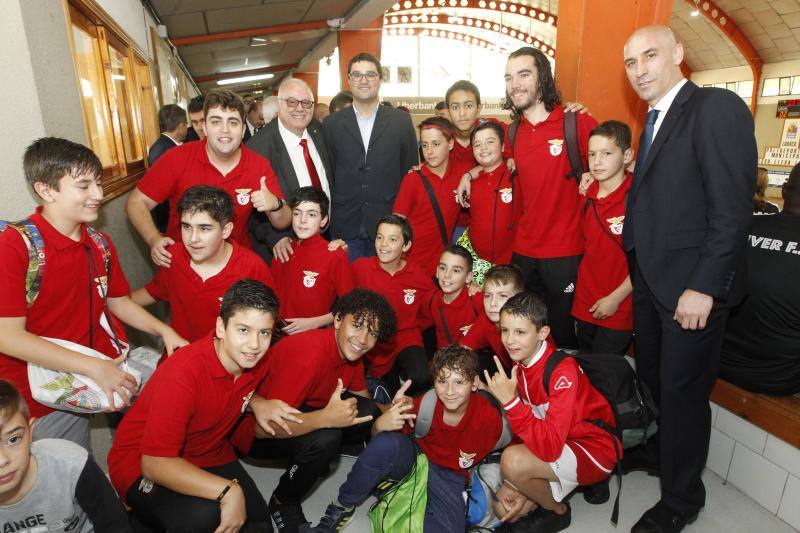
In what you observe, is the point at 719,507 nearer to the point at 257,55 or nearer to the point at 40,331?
the point at 40,331

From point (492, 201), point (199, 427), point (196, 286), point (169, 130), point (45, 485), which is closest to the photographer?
point (45, 485)

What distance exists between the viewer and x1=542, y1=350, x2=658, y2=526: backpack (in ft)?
7.36

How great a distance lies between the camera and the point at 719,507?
7.73 feet

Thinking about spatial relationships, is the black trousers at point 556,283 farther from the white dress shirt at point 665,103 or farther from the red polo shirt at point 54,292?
the red polo shirt at point 54,292

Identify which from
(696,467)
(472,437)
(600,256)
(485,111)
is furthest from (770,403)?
(485,111)

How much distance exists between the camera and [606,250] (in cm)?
257

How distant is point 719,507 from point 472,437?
130 cm

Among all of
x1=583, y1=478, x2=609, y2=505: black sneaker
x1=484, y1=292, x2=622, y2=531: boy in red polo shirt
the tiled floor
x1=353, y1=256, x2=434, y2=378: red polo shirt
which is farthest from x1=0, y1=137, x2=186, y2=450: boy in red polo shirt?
x1=583, y1=478, x2=609, y2=505: black sneaker

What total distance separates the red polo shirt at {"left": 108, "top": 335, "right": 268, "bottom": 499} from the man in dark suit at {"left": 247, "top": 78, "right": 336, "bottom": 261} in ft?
4.41

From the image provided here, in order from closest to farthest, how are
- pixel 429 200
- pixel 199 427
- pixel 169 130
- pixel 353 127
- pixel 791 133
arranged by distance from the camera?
pixel 199 427, pixel 429 200, pixel 353 127, pixel 169 130, pixel 791 133

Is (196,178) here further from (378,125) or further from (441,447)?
(441,447)

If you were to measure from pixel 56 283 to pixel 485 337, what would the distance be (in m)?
2.10

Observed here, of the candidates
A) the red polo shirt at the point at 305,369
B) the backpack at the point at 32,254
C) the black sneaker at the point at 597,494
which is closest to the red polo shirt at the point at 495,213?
the red polo shirt at the point at 305,369

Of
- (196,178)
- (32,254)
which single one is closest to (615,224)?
(196,178)
